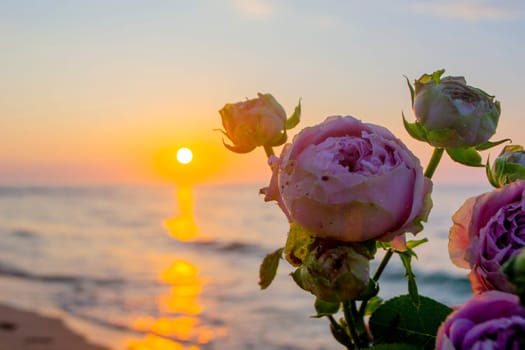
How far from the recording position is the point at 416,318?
0.78m

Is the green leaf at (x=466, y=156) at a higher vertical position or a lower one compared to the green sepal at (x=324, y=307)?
higher

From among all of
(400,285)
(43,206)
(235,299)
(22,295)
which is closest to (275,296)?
(235,299)

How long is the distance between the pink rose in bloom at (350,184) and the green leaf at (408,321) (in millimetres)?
100

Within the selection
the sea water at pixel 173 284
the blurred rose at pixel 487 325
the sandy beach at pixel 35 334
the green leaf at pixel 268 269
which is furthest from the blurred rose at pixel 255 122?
the sandy beach at pixel 35 334

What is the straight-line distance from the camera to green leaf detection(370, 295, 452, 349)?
2.53ft

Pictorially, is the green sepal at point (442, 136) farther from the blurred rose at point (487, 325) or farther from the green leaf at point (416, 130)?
the blurred rose at point (487, 325)

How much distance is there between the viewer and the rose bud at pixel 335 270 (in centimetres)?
71

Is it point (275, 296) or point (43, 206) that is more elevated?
point (43, 206)

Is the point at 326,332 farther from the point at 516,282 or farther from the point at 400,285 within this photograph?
the point at 516,282

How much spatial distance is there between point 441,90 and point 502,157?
A: 0.36 ft

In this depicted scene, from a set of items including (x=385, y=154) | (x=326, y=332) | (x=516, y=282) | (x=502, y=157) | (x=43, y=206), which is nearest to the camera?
(x=516, y=282)

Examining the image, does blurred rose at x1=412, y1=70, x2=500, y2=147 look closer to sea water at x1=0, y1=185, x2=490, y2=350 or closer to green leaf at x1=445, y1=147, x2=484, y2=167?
green leaf at x1=445, y1=147, x2=484, y2=167

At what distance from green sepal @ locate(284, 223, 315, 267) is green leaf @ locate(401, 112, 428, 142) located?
0.18 m

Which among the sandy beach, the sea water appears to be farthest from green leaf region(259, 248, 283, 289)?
the sandy beach
